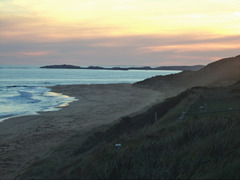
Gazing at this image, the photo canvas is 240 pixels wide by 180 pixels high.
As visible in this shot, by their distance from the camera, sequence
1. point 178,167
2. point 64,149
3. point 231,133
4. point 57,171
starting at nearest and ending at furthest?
point 178,167 → point 231,133 → point 57,171 → point 64,149

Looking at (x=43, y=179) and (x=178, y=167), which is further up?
(x=178, y=167)

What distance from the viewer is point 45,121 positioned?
23188 millimetres

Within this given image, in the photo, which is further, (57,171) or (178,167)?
(57,171)

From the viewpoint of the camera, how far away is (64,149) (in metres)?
13.1

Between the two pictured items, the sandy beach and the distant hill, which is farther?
the distant hill

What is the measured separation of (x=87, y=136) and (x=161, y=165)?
9.90 meters

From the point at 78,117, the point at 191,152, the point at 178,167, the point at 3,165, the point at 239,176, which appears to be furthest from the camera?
the point at 78,117

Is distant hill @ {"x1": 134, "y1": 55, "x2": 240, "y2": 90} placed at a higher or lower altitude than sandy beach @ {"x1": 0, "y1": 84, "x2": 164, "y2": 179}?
higher

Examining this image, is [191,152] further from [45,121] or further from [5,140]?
[45,121]

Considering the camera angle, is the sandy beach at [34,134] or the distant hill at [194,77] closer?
the sandy beach at [34,134]

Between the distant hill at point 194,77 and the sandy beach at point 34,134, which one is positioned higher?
the distant hill at point 194,77

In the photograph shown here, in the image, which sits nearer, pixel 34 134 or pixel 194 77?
pixel 34 134

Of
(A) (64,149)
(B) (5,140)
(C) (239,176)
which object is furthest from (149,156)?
(B) (5,140)

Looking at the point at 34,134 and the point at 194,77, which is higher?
the point at 194,77
